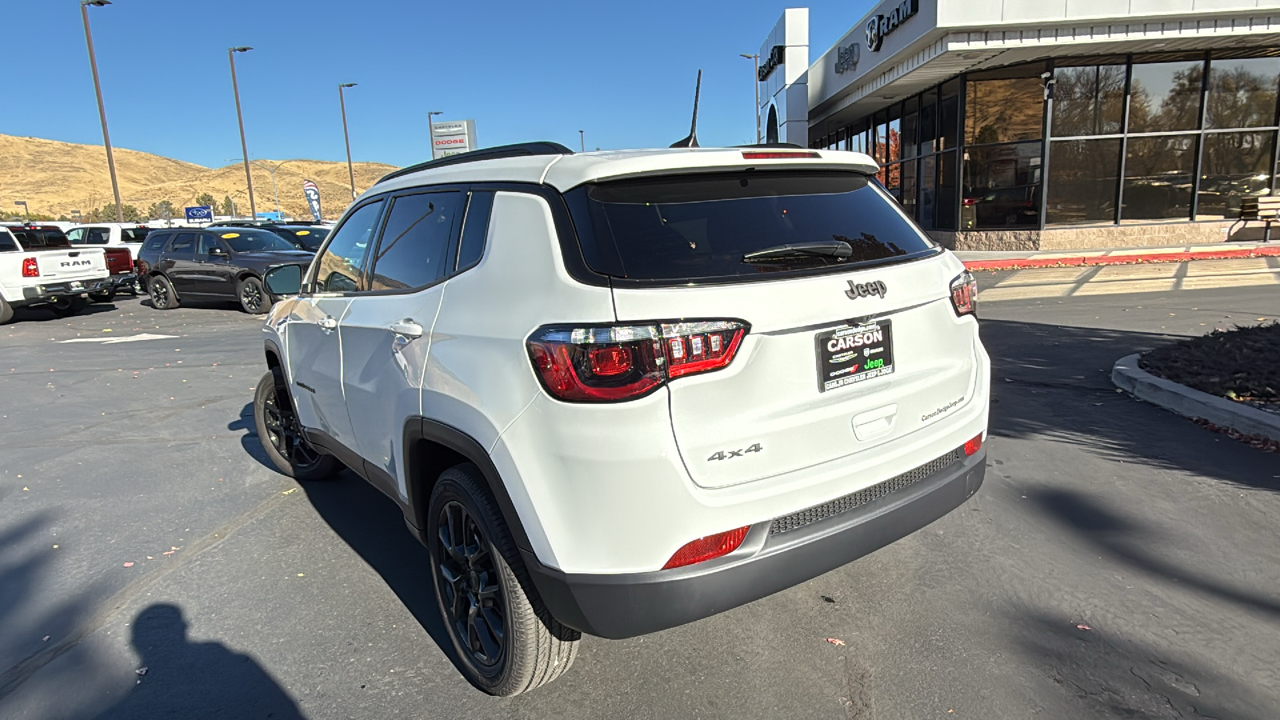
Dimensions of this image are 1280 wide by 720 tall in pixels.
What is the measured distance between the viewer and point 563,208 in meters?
2.36

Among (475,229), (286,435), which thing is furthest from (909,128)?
(475,229)

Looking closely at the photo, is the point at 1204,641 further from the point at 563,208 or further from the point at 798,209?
the point at 563,208

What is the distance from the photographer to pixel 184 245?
1631 cm

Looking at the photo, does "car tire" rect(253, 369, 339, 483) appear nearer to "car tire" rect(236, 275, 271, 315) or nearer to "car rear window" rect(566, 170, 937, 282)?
"car rear window" rect(566, 170, 937, 282)

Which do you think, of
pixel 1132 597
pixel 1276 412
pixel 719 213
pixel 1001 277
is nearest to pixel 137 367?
pixel 719 213

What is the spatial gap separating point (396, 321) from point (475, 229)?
1.87 feet

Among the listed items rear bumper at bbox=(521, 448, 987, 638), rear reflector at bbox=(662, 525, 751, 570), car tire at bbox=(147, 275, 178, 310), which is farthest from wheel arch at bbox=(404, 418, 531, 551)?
car tire at bbox=(147, 275, 178, 310)

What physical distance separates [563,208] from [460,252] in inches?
22.7

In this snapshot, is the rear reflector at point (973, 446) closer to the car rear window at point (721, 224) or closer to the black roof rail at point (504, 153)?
the car rear window at point (721, 224)

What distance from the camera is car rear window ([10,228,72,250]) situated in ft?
48.5

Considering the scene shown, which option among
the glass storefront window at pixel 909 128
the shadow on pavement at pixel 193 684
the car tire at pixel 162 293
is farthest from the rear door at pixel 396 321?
the glass storefront window at pixel 909 128

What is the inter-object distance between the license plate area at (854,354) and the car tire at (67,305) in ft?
57.2

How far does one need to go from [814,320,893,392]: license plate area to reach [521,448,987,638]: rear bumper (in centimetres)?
44

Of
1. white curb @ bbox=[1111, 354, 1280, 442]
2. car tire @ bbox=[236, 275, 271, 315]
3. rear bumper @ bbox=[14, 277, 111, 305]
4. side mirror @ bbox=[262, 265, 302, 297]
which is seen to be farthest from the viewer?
car tire @ bbox=[236, 275, 271, 315]
